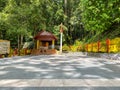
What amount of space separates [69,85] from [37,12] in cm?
3071

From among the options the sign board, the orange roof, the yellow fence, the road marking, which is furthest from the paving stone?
the orange roof

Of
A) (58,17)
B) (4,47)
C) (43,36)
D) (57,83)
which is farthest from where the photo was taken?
(58,17)

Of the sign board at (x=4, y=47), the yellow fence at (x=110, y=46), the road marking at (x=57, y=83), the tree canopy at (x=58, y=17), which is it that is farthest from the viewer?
the sign board at (x=4, y=47)

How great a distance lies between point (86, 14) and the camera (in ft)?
93.0

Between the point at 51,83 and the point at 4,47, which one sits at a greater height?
the point at 4,47

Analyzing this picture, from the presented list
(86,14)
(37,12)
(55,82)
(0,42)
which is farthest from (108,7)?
(55,82)

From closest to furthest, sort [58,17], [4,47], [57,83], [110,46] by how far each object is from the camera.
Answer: [57,83]
[110,46]
[4,47]
[58,17]

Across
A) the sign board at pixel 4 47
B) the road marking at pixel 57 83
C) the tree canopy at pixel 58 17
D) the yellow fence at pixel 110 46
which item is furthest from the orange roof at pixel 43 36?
the road marking at pixel 57 83

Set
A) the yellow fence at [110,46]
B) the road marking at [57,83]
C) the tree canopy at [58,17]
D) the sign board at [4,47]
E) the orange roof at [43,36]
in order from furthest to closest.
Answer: the orange roof at [43,36] → the sign board at [4,47] → the tree canopy at [58,17] → the yellow fence at [110,46] → the road marking at [57,83]

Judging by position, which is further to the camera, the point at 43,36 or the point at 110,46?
the point at 43,36

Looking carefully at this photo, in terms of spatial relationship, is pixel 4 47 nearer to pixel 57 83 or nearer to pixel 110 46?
pixel 110 46

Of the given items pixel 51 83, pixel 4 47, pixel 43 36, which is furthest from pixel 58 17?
pixel 51 83

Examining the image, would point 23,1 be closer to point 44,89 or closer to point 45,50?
point 45,50

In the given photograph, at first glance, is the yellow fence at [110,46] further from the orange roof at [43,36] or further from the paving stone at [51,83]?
the orange roof at [43,36]
